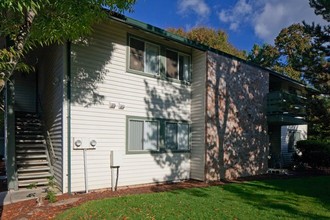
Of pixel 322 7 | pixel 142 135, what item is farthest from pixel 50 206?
pixel 322 7

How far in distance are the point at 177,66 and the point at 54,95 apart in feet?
17.3

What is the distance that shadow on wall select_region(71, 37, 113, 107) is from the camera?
8.91 m

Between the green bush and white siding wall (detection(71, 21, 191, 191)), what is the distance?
11.0 m

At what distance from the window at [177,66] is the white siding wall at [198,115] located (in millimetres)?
344

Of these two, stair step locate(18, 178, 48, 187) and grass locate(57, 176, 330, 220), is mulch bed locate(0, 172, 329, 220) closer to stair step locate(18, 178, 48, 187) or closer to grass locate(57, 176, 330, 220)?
grass locate(57, 176, 330, 220)

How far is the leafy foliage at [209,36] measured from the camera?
2988 cm

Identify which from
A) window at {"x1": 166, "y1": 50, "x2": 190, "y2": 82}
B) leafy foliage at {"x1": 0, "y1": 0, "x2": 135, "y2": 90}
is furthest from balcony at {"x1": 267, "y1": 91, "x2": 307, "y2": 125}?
leafy foliage at {"x1": 0, "y1": 0, "x2": 135, "y2": 90}

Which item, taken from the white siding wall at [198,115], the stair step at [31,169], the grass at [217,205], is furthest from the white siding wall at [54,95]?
the white siding wall at [198,115]

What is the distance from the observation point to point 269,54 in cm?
3184

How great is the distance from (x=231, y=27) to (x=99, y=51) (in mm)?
25387

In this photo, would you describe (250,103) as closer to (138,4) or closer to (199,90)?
(199,90)

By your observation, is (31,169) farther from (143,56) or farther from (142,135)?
(143,56)

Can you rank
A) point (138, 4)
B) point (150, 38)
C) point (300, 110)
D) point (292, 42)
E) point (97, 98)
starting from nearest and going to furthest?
point (138, 4) < point (97, 98) < point (150, 38) < point (300, 110) < point (292, 42)

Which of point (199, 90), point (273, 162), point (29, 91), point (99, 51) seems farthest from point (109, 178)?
point (273, 162)
